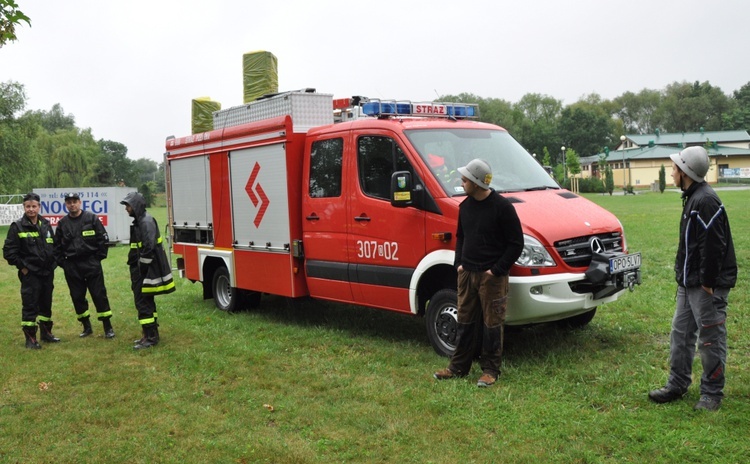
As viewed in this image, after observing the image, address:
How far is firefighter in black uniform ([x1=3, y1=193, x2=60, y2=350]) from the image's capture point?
8539 mm

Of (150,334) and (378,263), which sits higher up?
(378,263)

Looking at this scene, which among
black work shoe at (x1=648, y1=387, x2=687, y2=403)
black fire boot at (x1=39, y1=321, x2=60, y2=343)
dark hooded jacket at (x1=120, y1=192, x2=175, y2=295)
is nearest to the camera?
black work shoe at (x1=648, y1=387, x2=687, y2=403)

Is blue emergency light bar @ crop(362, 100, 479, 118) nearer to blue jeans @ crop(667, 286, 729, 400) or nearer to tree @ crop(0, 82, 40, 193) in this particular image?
blue jeans @ crop(667, 286, 729, 400)

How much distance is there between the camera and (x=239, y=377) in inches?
267

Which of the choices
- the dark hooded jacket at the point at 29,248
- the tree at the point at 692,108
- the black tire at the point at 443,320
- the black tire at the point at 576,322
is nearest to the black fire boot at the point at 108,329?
the dark hooded jacket at the point at 29,248

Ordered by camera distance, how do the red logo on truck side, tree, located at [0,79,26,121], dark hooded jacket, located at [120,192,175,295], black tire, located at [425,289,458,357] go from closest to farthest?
black tire, located at [425,289,458,357] → dark hooded jacket, located at [120,192,175,295] → the red logo on truck side → tree, located at [0,79,26,121]

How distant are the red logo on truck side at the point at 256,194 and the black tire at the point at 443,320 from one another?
2983 mm

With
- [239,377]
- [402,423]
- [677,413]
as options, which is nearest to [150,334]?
[239,377]

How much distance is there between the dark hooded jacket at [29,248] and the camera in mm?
8523

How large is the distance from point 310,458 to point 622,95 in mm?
124859

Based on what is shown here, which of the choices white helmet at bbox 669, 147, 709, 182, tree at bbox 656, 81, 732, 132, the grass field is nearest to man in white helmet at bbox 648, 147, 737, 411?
white helmet at bbox 669, 147, 709, 182

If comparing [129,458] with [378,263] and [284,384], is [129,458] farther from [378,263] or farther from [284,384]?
[378,263]

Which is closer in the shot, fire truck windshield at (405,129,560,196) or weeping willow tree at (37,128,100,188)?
fire truck windshield at (405,129,560,196)

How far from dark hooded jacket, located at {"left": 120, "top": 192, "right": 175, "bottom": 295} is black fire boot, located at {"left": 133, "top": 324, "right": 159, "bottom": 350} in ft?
1.48
